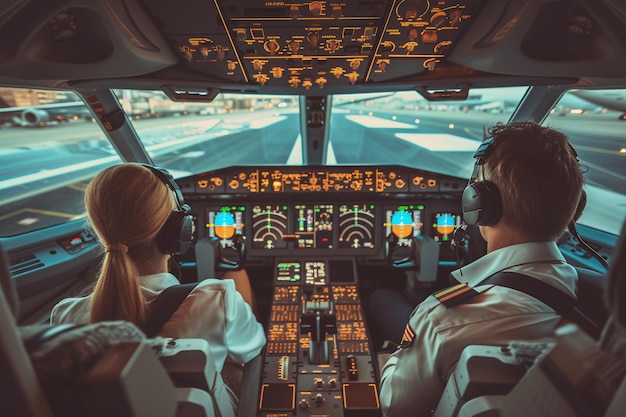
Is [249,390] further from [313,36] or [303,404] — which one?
[313,36]

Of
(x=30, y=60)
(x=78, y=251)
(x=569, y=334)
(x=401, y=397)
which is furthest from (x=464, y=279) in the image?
(x=78, y=251)

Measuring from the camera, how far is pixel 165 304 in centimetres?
115

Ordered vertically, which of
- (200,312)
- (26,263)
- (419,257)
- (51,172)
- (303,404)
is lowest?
(303,404)

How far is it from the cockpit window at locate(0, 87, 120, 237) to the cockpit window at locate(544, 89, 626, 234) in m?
2.88

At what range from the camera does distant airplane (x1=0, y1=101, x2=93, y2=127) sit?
234cm

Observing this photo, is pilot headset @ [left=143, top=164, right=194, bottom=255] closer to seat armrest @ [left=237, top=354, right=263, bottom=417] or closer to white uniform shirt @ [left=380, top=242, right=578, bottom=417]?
seat armrest @ [left=237, top=354, right=263, bottom=417]

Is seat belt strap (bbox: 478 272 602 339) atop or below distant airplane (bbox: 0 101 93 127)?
below

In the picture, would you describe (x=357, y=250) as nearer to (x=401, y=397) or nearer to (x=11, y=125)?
(x=401, y=397)

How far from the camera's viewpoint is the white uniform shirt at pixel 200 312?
43.7 inches

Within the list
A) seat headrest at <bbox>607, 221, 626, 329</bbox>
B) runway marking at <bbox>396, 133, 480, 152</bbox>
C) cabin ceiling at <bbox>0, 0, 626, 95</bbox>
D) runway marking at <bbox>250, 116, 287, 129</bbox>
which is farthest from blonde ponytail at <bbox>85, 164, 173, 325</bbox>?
runway marking at <bbox>396, 133, 480, 152</bbox>

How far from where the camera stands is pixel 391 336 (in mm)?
2381

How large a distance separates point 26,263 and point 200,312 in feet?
5.28

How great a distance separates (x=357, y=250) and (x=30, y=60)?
2434 mm

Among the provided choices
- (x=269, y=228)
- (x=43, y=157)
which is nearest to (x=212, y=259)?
(x=269, y=228)
